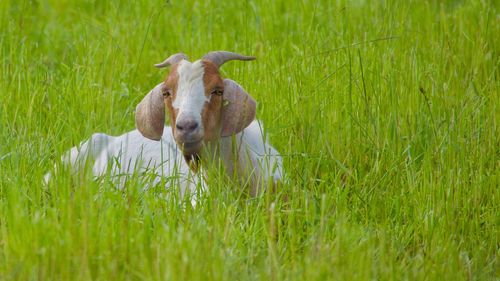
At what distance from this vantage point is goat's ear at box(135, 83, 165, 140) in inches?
227

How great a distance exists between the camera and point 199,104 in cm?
539

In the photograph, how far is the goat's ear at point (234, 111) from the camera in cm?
559

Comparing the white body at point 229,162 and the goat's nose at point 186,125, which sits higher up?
the goat's nose at point 186,125

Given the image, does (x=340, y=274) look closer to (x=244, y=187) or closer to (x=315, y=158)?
(x=244, y=187)

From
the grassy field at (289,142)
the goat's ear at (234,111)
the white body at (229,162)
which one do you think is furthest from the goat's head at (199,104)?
the grassy field at (289,142)

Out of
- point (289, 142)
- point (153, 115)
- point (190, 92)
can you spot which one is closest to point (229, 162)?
point (289, 142)

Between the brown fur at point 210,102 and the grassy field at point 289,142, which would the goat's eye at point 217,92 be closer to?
the brown fur at point 210,102

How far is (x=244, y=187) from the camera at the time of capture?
5328mm

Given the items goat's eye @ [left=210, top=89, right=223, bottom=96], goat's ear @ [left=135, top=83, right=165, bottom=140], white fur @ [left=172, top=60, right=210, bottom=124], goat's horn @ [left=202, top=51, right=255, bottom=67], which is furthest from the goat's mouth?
goat's horn @ [left=202, top=51, right=255, bottom=67]

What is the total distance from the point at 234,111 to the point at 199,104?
0.82 ft

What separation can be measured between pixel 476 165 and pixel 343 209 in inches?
36.9

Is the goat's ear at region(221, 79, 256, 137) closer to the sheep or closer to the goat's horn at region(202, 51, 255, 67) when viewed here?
the sheep

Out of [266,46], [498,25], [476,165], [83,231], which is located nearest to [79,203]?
[83,231]

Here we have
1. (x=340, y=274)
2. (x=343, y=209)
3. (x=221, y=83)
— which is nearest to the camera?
(x=340, y=274)
